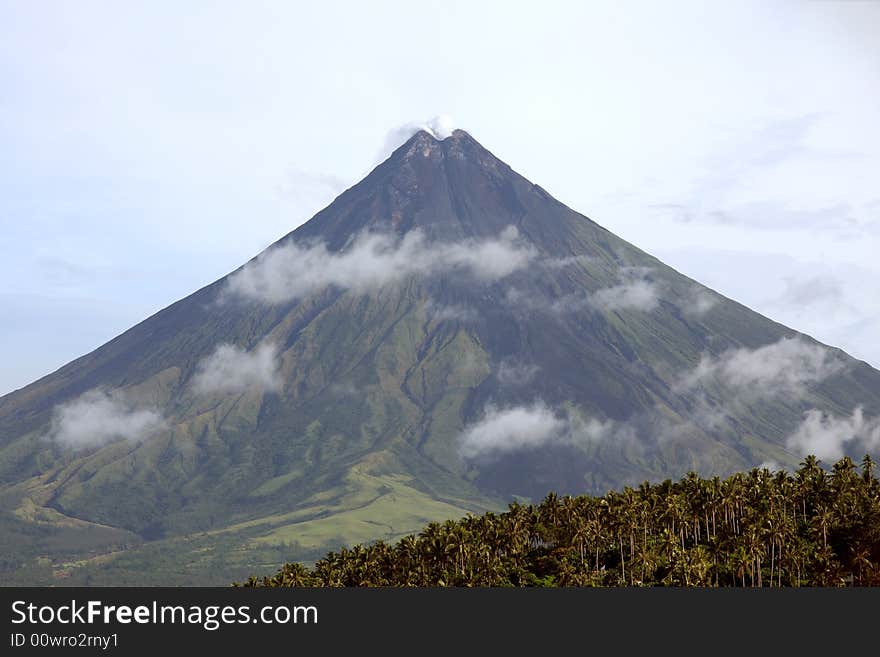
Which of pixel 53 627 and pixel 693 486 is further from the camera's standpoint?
pixel 693 486

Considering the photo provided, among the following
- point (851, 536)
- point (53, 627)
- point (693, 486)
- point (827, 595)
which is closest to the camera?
point (53, 627)

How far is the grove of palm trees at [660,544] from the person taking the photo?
459 feet

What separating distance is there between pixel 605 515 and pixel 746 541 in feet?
71.2

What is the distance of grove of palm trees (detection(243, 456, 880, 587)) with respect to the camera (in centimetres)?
14000

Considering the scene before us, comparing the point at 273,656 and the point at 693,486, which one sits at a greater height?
the point at 693,486

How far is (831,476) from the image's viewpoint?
17388cm

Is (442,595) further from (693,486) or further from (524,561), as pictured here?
(693,486)

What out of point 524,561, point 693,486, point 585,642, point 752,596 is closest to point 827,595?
Answer: point 752,596

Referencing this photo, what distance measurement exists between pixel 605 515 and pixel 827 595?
82.7 metres

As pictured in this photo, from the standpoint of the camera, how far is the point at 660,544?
504 ft

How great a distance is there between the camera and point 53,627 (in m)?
62.4

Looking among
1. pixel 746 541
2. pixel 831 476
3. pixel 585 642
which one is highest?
pixel 831 476

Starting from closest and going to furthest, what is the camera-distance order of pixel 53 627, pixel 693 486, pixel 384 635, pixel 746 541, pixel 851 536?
pixel 53 627 → pixel 384 635 → pixel 746 541 → pixel 851 536 → pixel 693 486

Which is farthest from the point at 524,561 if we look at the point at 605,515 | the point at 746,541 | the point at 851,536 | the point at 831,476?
the point at 831,476
